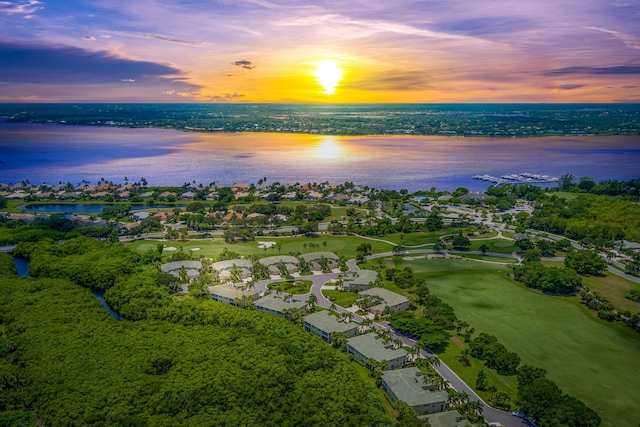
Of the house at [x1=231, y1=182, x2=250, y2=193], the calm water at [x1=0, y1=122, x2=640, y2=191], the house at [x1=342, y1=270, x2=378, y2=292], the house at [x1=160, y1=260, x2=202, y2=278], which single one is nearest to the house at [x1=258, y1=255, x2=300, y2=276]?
the house at [x1=342, y1=270, x2=378, y2=292]

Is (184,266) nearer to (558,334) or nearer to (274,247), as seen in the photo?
(274,247)

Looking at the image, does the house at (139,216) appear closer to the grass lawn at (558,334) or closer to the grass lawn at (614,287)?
the grass lawn at (558,334)

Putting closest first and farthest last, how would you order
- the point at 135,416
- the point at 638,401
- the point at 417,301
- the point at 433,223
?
the point at 135,416 → the point at 638,401 → the point at 417,301 → the point at 433,223

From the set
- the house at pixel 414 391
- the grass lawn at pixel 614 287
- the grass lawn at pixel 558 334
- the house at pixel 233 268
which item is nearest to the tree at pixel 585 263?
the grass lawn at pixel 614 287

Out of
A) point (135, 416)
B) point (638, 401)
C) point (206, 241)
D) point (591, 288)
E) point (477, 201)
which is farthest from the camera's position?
point (477, 201)

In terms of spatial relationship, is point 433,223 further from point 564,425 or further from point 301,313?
point 564,425

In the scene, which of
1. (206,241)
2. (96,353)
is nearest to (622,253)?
(206,241)
